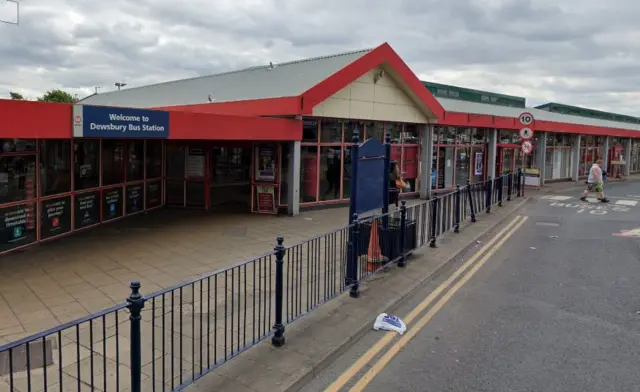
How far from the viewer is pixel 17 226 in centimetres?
910

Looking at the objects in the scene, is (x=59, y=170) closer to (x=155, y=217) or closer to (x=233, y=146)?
(x=155, y=217)

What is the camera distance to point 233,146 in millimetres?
15383

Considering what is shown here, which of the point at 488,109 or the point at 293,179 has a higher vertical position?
the point at 488,109

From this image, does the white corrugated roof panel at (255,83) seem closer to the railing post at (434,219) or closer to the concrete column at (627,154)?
the railing post at (434,219)

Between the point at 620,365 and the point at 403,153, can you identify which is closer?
the point at 620,365

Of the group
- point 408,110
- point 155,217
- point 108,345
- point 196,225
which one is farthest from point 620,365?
point 408,110

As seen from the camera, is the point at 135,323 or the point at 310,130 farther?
the point at 310,130

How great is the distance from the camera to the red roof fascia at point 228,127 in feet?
33.0

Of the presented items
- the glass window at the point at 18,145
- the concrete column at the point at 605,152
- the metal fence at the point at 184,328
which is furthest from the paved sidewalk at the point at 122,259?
the concrete column at the point at 605,152

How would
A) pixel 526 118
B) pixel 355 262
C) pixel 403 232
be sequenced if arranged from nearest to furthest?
pixel 355 262 < pixel 403 232 < pixel 526 118

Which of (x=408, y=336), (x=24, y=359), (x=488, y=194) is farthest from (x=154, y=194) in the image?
(x=408, y=336)

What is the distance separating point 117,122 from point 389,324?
19.5 feet

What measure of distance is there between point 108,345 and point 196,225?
730 cm

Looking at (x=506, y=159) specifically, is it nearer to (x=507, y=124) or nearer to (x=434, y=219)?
(x=507, y=124)
